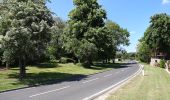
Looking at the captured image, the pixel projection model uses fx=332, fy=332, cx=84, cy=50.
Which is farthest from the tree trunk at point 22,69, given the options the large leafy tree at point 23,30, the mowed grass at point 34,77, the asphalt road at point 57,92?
the asphalt road at point 57,92

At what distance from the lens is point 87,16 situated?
212 ft

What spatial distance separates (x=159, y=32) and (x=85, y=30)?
1092 inches

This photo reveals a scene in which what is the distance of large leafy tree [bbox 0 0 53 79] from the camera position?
30.0m

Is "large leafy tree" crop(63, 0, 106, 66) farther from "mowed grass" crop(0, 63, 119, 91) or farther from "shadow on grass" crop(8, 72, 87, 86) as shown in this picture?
"shadow on grass" crop(8, 72, 87, 86)

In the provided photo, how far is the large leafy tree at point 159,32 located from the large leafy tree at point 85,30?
22667 mm

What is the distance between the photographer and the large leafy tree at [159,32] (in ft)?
272

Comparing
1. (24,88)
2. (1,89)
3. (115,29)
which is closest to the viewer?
(1,89)

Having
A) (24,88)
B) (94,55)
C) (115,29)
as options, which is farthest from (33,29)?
(115,29)

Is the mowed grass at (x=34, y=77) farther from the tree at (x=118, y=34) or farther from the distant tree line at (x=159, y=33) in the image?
the tree at (x=118, y=34)

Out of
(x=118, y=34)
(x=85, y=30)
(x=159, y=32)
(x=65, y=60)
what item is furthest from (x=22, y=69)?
(x=118, y=34)

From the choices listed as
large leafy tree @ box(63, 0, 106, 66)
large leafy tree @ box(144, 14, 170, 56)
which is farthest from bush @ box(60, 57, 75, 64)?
large leafy tree @ box(144, 14, 170, 56)

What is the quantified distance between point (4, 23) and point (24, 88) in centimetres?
887

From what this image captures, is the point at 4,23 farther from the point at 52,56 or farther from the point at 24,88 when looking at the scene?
the point at 52,56

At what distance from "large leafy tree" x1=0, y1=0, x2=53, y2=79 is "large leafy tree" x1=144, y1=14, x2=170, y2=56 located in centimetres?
5454
